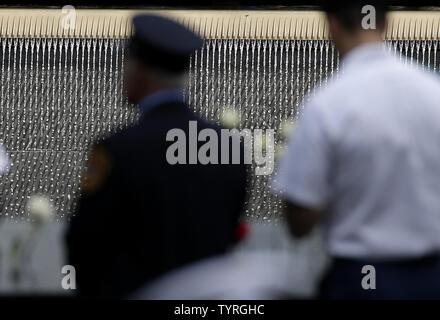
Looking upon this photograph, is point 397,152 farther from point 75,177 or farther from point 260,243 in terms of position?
point 75,177

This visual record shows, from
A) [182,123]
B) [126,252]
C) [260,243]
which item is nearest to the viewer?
[126,252]

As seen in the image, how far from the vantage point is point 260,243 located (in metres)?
2.56

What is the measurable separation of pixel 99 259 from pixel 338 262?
1.35 feet

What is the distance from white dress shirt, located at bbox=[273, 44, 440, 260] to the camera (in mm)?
1859

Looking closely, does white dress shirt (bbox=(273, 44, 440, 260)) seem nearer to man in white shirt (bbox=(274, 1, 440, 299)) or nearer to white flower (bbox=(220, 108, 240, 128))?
man in white shirt (bbox=(274, 1, 440, 299))

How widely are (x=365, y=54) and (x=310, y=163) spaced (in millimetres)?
252

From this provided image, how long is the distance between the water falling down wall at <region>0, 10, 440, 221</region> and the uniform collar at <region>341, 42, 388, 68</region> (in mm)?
3303

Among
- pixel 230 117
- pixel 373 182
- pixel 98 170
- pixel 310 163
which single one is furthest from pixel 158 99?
pixel 230 117

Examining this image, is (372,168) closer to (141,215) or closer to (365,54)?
(365,54)

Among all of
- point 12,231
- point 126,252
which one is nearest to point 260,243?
point 12,231

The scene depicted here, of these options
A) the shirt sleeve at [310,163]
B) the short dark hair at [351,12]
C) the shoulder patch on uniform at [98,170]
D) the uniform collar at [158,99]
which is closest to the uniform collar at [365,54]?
the short dark hair at [351,12]

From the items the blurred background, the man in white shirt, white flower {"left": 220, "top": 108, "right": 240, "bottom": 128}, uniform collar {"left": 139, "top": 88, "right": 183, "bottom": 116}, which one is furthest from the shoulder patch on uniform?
white flower {"left": 220, "top": 108, "right": 240, "bottom": 128}

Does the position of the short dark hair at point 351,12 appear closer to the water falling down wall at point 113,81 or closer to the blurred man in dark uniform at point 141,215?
the blurred man in dark uniform at point 141,215

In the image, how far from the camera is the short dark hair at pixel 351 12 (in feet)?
6.53
